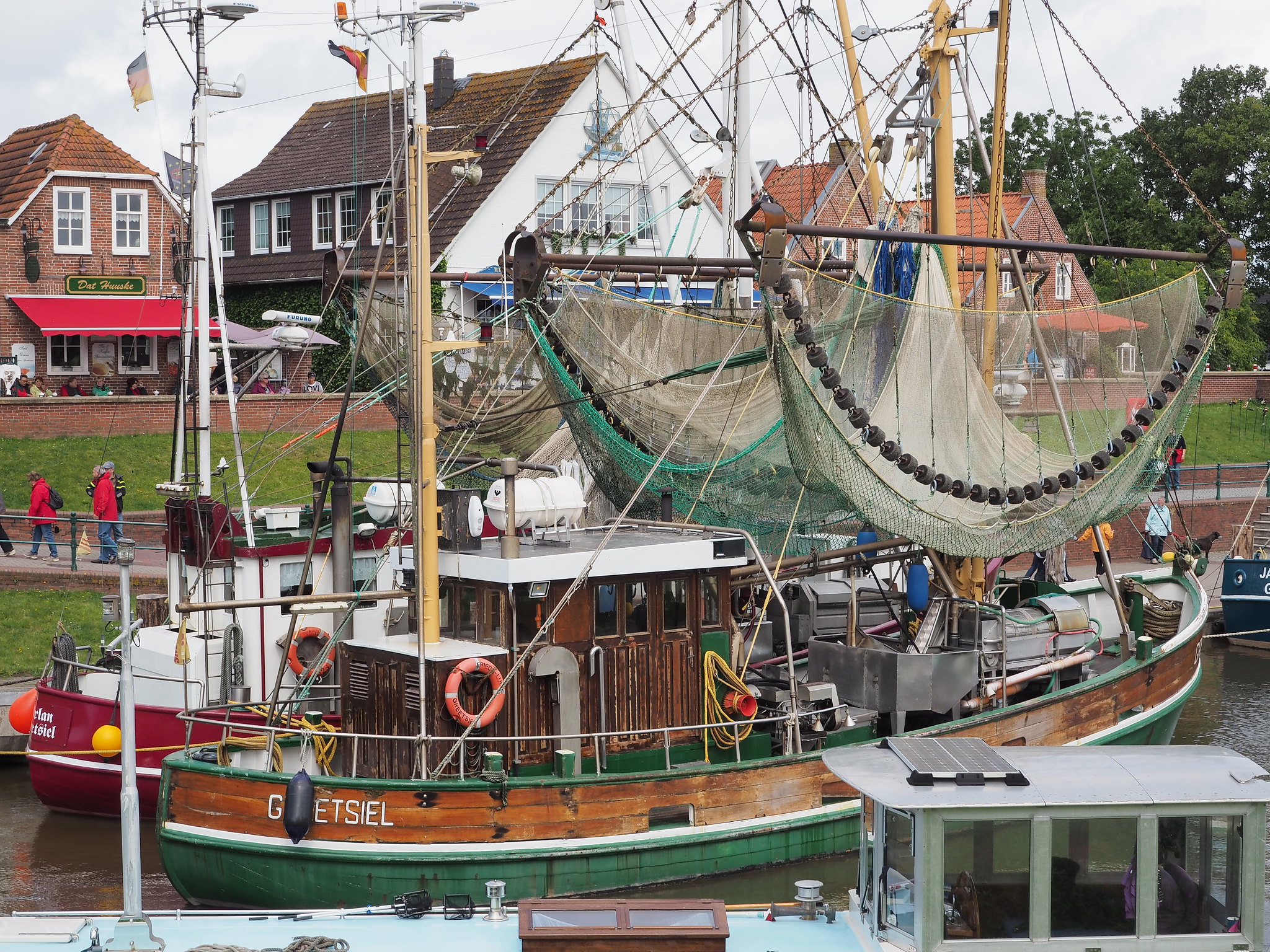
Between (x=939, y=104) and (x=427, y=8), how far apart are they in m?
7.38

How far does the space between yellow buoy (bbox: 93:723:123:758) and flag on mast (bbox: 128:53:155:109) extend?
908 centimetres

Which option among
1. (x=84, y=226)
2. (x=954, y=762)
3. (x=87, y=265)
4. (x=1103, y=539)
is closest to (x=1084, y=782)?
(x=954, y=762)

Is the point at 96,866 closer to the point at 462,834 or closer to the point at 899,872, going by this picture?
the point at 462,834

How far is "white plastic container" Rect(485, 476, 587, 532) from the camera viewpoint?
1391 cm

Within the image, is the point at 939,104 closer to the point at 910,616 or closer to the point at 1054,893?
the point at 910,616

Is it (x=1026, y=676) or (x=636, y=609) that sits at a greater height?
(x=636, y=609)

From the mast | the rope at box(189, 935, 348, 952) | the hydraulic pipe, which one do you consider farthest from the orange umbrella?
the rope at box(189, 935, 348, 952)

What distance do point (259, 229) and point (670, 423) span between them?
88.2ft

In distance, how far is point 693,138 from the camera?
893 inches

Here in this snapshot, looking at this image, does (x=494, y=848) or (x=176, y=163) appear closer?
(x=494, y=848)

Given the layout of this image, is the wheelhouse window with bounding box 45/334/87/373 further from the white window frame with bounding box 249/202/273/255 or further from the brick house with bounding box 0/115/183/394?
the white window frame with bounding box 249/202/273/255

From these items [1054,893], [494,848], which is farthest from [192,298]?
[1054,893]

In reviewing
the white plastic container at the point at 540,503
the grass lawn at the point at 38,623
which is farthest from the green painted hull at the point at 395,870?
the grass lawn at the point at 38,623

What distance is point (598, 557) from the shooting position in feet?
44.7
